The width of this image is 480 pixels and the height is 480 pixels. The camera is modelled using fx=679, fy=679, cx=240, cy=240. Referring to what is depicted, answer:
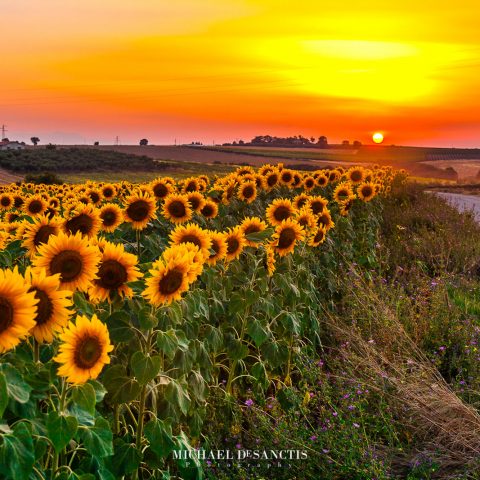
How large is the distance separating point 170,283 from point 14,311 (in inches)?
41.4

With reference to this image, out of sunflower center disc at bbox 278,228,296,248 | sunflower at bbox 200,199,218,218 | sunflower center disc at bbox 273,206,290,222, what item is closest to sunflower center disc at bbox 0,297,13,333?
sunflower center disc at bbox 278,228,296,248

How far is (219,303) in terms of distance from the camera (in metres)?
5.02

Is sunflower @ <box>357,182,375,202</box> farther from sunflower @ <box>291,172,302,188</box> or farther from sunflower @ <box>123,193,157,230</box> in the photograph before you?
sunflower @ <box>123,193,157,230</box>

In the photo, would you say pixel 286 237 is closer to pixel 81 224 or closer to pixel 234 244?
pixel 234 244

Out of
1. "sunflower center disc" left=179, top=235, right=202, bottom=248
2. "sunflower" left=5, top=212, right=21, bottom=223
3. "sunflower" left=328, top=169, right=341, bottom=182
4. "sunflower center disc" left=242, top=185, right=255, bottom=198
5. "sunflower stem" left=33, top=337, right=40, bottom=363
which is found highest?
"sunflower" left=328, top=169, right=341, bottom=182

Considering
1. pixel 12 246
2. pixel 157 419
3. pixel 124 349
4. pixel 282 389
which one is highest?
pixel 12 246

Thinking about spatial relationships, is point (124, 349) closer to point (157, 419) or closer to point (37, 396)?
point (157, 419)

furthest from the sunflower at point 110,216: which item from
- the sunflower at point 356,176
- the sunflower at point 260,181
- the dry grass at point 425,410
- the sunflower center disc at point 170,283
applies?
the sunflower at point 356,176

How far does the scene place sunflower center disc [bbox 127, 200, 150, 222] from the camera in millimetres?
6051

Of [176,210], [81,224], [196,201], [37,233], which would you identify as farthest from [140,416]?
[196,201]

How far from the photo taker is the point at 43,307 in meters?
2.81

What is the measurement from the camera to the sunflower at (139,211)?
6.05 m

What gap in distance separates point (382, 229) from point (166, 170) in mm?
50242

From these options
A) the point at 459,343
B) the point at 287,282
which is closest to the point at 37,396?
the point at 287,282
